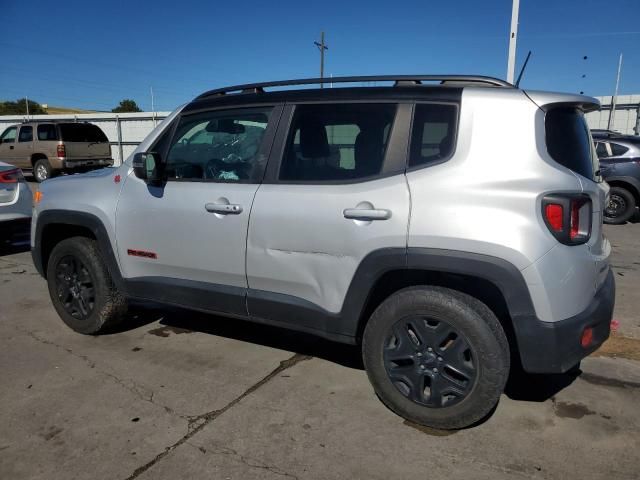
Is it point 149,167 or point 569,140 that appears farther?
point 149,167

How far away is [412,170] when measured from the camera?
2.66 m

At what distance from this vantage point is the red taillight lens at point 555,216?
2.36 metres

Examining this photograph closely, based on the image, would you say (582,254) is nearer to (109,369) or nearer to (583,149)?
(583,149)

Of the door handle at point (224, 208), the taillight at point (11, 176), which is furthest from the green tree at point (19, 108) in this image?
the door handle at point (224, 208)

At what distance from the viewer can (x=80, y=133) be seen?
1549 cm

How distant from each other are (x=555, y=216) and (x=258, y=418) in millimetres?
1907

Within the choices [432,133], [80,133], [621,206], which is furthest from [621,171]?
[80,133]

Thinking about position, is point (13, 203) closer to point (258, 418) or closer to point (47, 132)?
point (258, 418)

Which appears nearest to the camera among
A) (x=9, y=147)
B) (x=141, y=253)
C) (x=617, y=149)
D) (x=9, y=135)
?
(x=141, y=253)

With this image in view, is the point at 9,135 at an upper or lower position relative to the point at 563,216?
upper

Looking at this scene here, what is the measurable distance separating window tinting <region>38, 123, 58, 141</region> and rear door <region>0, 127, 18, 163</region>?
149 cm

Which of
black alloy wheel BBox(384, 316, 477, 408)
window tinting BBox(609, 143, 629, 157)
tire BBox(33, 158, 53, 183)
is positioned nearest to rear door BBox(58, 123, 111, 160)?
tire BBox(33, 158, 53, 183)

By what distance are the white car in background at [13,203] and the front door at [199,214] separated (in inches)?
159

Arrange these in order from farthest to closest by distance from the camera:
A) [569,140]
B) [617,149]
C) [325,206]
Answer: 1. [617,149]
2. [325,206]
3. [569,140]
